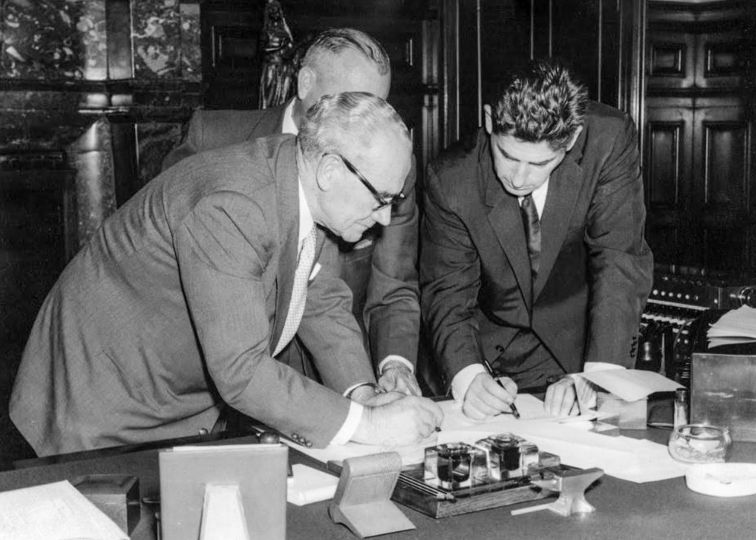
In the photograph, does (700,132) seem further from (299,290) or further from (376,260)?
(299,290)

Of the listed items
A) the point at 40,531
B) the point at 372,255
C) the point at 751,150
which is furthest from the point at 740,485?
the point at 751,150

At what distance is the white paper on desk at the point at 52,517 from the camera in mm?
1396

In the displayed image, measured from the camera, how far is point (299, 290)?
2.22 m

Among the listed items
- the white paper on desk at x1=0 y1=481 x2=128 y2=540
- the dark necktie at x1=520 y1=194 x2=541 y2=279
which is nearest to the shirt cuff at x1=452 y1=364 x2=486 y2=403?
the dark necktie at x1=520 y1=194 x2=541 y2=279

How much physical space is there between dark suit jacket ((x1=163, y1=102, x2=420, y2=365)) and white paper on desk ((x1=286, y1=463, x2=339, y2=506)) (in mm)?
988

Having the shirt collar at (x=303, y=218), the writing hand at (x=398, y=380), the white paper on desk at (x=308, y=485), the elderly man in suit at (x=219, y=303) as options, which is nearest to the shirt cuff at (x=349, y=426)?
the elderly man in suit at (x=219, y=303)

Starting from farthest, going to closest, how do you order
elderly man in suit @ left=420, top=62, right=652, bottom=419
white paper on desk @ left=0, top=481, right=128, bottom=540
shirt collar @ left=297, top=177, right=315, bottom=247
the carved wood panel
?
the carved wood panel < elderly man in suit @ left=420, top=62, right=652, bottom=419 < shirt collar @ left=297, top=177, right=315, bottom=247 < white paper on desk @ left=0, top=481, right=128, bottom=540

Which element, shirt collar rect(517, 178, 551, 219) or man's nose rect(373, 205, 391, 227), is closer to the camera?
man's nose rect(373, 205, 391, 227)

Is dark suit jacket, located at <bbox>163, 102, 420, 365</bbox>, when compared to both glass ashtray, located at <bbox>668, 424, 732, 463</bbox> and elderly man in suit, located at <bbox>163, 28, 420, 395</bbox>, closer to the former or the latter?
elderly man in suit, located at <bbox>163, 28, 420, 395</bbox>

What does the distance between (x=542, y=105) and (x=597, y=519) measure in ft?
4.07

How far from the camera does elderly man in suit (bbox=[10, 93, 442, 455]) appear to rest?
73.3 inches

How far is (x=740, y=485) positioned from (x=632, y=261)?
47.9 inches

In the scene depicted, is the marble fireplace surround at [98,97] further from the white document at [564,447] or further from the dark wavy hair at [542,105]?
the white document at [564,447]

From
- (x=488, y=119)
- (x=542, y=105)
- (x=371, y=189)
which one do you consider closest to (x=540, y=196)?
(x=488, y=119)
